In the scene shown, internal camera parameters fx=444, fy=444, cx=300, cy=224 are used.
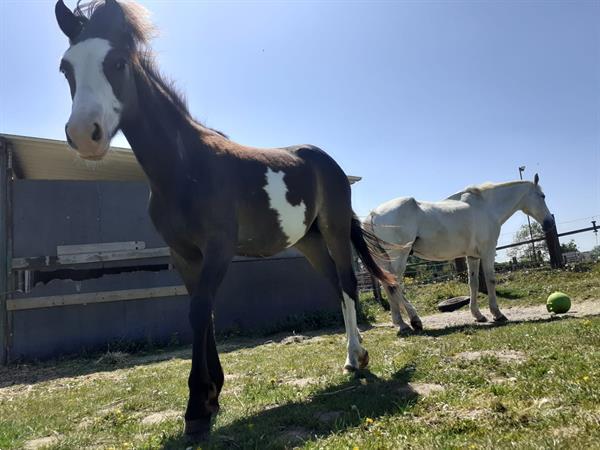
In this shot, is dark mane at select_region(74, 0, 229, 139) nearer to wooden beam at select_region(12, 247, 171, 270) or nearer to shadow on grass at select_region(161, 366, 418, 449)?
shadow on grass at select_region(161, 366, 418, 449)

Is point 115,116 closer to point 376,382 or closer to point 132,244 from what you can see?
point 376,382

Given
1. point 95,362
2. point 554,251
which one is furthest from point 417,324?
point 554,251

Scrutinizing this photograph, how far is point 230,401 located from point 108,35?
266 centimetres

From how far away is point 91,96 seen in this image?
8.53ft

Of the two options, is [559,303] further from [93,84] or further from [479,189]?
[93,84]

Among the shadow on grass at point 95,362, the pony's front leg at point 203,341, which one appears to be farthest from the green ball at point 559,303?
the pony's front leg at point 203,341

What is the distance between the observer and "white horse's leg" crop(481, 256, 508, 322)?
273 inches

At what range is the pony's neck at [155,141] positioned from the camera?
3.03 meters

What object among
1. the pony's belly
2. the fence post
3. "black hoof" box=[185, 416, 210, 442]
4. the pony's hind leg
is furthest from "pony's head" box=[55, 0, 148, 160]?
the fence post

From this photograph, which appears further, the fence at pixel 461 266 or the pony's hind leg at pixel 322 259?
the fence at pixel 461 266

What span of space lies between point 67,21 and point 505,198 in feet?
25.4

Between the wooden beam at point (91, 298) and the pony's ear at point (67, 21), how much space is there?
229 inches

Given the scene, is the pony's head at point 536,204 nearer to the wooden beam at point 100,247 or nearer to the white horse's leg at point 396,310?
the white horse's leg at point 396,310

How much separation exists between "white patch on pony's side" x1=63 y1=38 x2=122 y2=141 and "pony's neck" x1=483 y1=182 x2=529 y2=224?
7.23 metres
